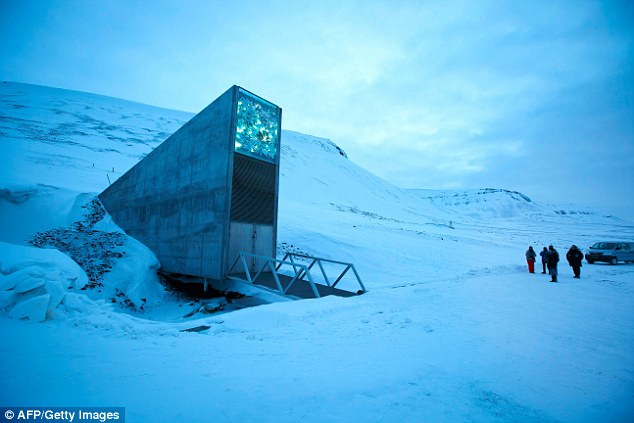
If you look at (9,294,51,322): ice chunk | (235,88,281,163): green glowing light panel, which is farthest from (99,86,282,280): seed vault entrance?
(9,294,51,322): ice chunk

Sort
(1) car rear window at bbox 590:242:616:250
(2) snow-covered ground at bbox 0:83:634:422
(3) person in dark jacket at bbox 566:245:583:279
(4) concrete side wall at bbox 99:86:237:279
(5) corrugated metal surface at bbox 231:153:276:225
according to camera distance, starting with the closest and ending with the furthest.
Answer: (2) snow-covered ground at bbox 0:83:634:422, (4) concrete side wall at bbox 99:86:237:279, (5) corrugated metal surface at bbox 231:153:276:225, (3) person in dark jacket at bbox 566:245:583:279, (1) car rear window at bbox 590:242:616:250

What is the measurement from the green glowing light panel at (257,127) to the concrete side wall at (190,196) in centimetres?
38

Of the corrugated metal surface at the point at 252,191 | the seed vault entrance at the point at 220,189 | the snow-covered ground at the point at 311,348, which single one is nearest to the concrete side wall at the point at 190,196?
the seed vault entrance at the point at 220,189

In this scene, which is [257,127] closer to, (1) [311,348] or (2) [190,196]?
(2) [190,196]

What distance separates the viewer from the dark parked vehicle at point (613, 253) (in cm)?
1714

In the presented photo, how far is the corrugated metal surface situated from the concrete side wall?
1.15 feet

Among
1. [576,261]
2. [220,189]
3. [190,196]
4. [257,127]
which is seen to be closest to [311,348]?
[220,189]

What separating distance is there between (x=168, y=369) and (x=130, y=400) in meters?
0.63

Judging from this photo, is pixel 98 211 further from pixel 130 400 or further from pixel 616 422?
pixel 616 422

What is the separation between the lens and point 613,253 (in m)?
17.2

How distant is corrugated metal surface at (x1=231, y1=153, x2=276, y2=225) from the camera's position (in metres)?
9.48

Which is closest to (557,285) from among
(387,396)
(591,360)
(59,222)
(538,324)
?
(538,324)

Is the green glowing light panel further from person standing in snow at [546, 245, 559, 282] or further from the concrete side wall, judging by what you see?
person standing in snow at [546, 245, 559, 282]

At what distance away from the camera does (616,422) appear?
2549mm
